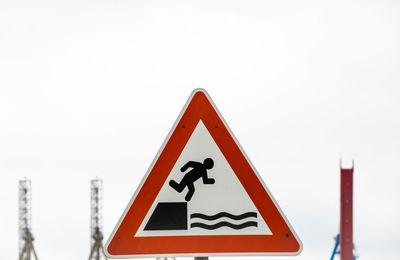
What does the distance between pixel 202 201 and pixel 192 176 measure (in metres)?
0.14

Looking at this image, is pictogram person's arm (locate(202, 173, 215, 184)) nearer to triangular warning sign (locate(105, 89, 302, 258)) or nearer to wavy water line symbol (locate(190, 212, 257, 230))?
triangular warning sign (locate(105, 89, 302, 258))

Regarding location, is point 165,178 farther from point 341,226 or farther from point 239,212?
point 341,226

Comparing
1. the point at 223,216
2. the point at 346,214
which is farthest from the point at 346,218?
the point at 223,216

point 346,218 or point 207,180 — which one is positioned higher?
point 346,218

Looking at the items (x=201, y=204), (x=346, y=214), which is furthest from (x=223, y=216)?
(x=346, y=214)

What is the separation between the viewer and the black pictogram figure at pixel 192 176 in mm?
4652

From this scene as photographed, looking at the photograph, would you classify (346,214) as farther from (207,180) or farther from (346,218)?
(207,180)

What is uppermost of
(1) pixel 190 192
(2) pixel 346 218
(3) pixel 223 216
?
(2) pixel 346 218

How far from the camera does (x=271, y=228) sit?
185 inches

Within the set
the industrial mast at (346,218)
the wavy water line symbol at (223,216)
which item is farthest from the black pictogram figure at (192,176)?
the industrial mast at (346,218)

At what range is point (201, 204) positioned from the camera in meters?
4.63

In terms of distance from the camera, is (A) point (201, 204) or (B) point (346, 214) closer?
(A) point (201, 204)

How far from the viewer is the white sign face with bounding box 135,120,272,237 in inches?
182

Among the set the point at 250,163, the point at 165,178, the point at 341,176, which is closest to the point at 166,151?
the point at 165,178
